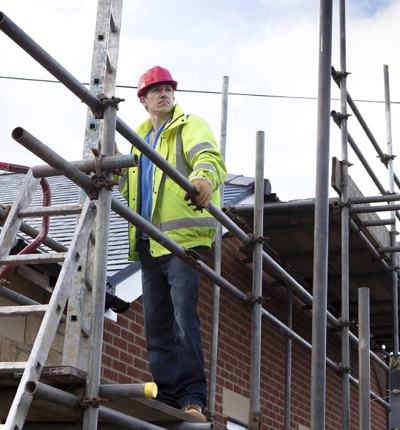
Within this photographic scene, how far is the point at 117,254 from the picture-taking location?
778 centimetres

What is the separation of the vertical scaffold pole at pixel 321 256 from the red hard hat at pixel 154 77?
0.92 meters

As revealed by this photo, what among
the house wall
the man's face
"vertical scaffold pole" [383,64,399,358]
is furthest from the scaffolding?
the house wall

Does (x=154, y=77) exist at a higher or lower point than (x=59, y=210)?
higher

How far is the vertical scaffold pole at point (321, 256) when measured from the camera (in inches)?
200

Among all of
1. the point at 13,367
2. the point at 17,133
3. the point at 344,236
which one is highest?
the point at 344,236

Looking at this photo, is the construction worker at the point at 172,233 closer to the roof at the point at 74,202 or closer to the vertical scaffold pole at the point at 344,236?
the roof at the point at 74,202

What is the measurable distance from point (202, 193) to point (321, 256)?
0.69 meters

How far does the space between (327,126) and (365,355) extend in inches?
92.5

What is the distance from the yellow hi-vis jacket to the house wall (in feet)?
7.14

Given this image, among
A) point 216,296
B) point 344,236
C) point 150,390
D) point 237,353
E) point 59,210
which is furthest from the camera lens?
point 237,353

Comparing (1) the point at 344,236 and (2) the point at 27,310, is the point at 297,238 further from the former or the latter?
(2) the point at 27,310

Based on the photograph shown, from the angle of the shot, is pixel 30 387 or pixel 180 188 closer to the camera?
pixel 30 387

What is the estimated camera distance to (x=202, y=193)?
16.5 feet

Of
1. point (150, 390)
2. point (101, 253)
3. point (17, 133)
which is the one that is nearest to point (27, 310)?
point (101, 253)
